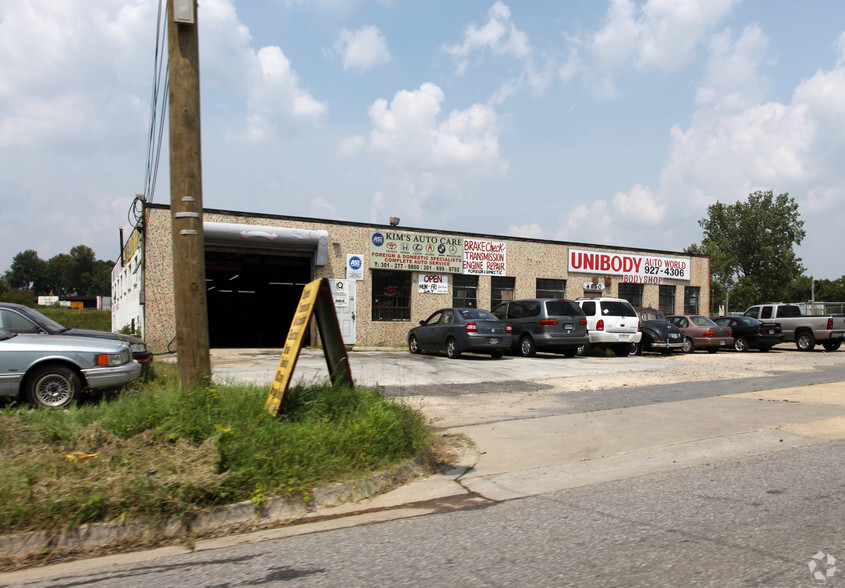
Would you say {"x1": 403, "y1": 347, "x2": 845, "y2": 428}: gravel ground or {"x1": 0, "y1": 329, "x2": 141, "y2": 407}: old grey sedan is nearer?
{"x1": 0, "y1": 329, "x2": 141, "y2": 407}: old grey sedan

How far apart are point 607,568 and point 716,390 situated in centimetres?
934

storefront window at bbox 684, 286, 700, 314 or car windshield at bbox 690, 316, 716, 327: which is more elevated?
storefront window at bbox 684, 286, 700, 314

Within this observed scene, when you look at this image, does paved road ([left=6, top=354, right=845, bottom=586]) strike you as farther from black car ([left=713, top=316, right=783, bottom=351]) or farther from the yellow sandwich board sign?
black car ([left=713, top=316, right=783, bottom=351])

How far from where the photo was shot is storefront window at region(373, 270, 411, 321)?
25125mm

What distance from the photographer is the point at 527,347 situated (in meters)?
19.5

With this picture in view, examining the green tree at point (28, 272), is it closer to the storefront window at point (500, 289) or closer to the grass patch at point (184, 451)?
the storefront window at point (500, 289)

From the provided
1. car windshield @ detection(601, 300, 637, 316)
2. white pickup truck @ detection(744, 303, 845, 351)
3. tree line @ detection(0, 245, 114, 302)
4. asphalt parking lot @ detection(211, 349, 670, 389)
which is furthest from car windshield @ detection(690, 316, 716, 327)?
tree line @ detection(0, 245, 114, 302)

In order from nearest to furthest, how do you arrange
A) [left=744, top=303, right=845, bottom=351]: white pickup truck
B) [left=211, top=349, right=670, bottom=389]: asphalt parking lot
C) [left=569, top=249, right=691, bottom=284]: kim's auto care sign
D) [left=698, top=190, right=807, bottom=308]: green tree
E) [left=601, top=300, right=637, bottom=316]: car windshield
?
[left=211, top=349, right=670, bottom=389]: asphalt parking lot → [left=601, top=300, right=637, bottom=316]: car windshield → [left=744, top=303, right=845, bottom=351]: white pickup truck → [left=569, top=249, right=691, bottom=284]: kim's auto care sign → [left=698, top=190, right=807, bottom=308]: green tree

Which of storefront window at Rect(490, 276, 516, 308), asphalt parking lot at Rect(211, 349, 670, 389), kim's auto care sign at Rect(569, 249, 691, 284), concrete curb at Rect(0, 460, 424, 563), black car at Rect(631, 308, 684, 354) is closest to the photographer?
concrete curb at Rect(0, 460, 424, 563)

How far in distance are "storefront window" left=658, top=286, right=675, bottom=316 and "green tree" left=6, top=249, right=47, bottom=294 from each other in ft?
504

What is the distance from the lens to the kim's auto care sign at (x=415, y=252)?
25.0m

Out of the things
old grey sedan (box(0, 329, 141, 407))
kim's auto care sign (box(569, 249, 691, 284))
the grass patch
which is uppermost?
kim's auto care sign (box(569, 249, 691, 284))

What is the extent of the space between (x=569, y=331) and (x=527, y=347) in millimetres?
1361

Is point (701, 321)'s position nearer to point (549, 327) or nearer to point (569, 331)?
point (569, 331)
